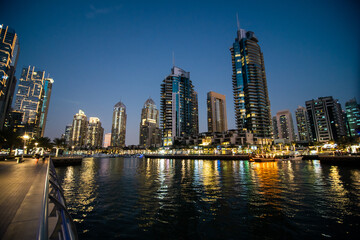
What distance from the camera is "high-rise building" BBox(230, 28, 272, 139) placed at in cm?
17162

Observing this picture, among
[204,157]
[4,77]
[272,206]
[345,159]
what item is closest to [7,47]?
[4,77]

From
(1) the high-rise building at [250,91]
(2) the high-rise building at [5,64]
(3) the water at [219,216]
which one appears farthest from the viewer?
(1) the high-rise building at [250,91]

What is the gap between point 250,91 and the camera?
177 metres

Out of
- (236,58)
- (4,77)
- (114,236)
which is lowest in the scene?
(114,236)

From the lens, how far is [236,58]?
19200cm

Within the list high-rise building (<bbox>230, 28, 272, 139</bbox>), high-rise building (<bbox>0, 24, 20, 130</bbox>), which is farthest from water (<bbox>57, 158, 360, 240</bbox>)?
high-rise building (<bbox>230, 28, 272, 139</bbox>)

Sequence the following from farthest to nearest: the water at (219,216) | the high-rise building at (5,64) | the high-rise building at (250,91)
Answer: the high-rise building at (250,91) < the high-rise building at (5,64) < the water at (219,216)

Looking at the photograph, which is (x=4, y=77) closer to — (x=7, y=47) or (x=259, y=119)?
(x=7, y=47)

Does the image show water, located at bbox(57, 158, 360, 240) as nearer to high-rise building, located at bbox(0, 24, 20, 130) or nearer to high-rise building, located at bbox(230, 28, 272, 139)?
high-rise building, located at bbox(0, 24, 20, 130)

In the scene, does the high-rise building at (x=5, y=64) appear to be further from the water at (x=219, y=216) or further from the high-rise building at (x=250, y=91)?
the high-rise building at (x=250, y=91)

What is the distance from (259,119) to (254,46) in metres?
83.2

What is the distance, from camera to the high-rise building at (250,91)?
172 meters

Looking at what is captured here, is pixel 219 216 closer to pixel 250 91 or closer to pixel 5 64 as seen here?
pixel 5 64

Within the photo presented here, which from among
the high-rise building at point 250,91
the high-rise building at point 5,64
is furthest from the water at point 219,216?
the high-rise building at point 250,91
